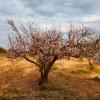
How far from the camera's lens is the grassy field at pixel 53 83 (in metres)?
33.4

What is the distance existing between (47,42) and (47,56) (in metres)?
1.79

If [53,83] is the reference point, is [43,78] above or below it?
above

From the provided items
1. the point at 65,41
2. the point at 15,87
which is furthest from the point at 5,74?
the point at 65,41

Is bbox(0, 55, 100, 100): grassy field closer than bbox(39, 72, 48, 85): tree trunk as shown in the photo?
Yes

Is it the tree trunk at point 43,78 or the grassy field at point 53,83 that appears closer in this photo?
the grassy field at point 53,83

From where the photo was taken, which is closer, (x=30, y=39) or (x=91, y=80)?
(x=30, y=39)

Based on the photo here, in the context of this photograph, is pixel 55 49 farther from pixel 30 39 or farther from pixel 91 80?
pixel 91 80

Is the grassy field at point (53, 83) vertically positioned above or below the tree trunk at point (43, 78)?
below

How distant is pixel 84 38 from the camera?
118ft

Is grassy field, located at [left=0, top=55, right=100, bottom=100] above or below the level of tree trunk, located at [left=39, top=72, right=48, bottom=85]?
below

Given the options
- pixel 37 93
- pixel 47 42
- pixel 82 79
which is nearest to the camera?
pixel 37 93

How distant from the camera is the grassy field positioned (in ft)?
110

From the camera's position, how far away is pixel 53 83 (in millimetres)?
37938

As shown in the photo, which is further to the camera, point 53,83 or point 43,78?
point 53,83
